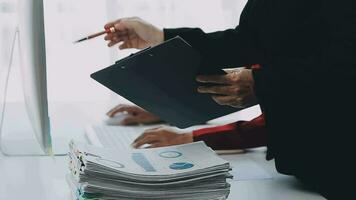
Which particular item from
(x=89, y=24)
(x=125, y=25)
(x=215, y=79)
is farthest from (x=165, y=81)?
(x=89, y=24)

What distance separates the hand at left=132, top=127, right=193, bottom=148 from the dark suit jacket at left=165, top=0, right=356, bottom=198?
23cm

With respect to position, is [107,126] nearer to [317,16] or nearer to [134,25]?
[134,25]

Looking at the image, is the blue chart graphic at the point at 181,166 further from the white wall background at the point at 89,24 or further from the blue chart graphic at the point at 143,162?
the white wall background at the point at 89,24

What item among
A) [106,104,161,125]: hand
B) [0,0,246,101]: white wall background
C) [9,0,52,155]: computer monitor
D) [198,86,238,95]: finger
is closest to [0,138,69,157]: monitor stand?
[9,0,52,155]: computer monitor

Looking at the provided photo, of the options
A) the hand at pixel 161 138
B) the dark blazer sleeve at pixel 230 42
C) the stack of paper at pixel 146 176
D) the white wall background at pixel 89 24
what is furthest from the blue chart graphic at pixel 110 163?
the white wall background at pixel 89 24

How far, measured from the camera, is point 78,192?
3.01 feet

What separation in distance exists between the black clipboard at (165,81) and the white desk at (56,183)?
152 mm

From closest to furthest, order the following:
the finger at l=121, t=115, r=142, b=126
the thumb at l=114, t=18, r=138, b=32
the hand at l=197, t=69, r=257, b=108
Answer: the hand at l=197, t=69, r=257, b=108 < the thumb at l=114, t=18, r=138, b=32 < the finger at l=121, t=115, r=142, b=126

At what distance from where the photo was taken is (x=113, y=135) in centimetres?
149

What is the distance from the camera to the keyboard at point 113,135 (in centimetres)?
139

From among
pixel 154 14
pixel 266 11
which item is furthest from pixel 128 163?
pixel 154 14

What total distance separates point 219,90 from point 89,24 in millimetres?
1786

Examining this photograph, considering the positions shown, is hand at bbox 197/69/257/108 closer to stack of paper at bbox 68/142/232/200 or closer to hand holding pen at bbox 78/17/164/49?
stack of paper at bbox 68/142/232/200

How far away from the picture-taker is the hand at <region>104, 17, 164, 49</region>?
5.06 ft
